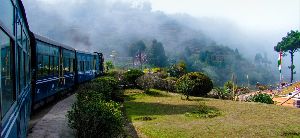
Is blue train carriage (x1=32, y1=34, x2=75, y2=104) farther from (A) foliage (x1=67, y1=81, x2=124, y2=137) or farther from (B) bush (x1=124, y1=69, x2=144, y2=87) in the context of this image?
(B) bush (x1=124, y1=69, x2=144, y2=87)

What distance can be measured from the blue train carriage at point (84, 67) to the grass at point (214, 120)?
227 inches

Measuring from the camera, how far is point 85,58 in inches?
1254

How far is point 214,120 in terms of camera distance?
17.6 m

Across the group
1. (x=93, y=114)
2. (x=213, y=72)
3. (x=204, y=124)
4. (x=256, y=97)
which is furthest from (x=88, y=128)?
(x=213, y=72)

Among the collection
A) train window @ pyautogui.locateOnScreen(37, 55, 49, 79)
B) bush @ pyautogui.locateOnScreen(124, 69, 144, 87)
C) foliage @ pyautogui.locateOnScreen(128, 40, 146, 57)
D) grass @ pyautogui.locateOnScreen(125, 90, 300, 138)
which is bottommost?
grass @ pyautogui.locateOnScreen(125, 90, 300, 138)

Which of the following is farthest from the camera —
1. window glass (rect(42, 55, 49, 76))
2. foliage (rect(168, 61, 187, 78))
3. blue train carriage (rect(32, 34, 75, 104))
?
foliage (rect(168, 61, 187, 78))

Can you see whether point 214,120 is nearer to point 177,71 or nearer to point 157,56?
point 177,71

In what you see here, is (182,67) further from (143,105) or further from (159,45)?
(159,45)

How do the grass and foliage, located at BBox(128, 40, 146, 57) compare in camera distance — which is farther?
foliage, located at BBox(128, 40, 146, 57)

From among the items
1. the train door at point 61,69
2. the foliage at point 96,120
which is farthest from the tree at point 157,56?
the foliage at point 96,120

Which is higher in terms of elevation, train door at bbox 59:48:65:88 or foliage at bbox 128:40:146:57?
foliage at bbox 128:40:146:57

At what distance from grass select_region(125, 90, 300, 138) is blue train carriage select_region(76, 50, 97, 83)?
576cm

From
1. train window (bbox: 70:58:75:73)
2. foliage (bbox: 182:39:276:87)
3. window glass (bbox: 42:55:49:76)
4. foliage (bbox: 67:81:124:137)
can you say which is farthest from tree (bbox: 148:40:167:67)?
foliage (bbox: 67:81:124:137)

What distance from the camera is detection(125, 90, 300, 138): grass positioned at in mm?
14688
